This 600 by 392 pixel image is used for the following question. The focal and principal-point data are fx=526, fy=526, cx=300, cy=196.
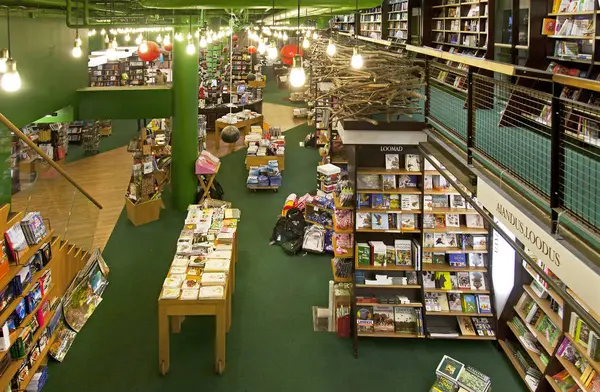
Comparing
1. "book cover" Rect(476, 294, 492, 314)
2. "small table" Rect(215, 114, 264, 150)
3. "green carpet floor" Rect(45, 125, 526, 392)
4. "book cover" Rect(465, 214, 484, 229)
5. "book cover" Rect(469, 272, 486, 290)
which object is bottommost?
"green carpet floor" Rect(45, 125, 526, 392)

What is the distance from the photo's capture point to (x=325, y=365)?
6234mm

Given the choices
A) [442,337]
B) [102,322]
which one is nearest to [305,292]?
[442,337]

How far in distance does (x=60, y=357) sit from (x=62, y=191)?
2.28m

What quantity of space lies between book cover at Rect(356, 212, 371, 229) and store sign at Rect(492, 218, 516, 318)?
5.07 feet

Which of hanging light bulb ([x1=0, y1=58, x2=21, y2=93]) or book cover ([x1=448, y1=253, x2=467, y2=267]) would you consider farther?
book cover ([x1=448, y1=253, x2=467, y2=267])

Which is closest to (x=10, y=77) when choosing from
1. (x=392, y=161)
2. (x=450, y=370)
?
(x=392, y=161)

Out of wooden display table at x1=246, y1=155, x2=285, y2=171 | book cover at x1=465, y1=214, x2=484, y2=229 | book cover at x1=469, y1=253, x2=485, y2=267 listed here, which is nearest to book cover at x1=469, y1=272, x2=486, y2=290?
book cover at x1=469, y1=253, x2=485, y2=267

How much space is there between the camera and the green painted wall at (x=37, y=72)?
6891 mm

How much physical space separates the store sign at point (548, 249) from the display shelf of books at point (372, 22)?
15.0 meters

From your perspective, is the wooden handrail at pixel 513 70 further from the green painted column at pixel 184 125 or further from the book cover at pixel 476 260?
the green painted column at pixel 184 125

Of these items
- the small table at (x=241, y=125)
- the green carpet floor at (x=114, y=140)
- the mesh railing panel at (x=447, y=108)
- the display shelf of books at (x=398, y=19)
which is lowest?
the green carpet floor at (x=114, y=140)

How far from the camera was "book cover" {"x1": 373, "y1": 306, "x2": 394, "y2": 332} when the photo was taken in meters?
6.64

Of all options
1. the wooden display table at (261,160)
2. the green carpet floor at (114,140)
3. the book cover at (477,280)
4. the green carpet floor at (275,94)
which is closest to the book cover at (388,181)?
the book cover at (477,280)

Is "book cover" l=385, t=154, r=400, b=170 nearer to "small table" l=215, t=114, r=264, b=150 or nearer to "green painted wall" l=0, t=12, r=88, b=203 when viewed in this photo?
"green painted wall" l=0, t=12, r=88, b=203
